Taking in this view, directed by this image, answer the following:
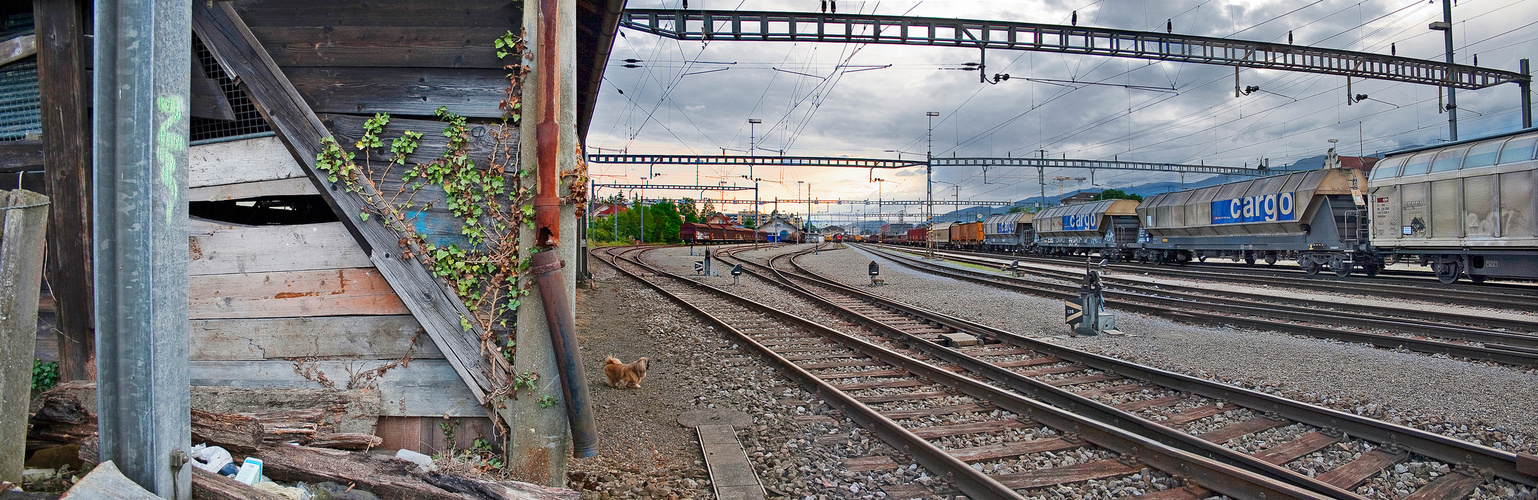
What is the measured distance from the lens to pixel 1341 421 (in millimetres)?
4855

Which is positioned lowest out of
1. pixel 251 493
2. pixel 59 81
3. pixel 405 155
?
pixel 251 493

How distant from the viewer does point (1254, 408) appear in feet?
17.9

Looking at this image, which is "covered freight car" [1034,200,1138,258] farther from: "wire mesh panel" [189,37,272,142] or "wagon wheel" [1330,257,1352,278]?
"wire mesh panel" [189,37,272,142]

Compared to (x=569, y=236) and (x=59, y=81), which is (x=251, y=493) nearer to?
(x=569, y=236)

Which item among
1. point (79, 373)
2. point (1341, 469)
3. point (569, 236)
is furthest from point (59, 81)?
point (1341, 469)

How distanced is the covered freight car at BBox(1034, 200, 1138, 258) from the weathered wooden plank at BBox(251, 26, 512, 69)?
1234 inches

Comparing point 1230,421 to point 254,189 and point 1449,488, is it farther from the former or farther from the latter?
point 254,189

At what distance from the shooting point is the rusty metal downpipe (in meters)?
3.19

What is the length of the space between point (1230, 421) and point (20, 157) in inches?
305

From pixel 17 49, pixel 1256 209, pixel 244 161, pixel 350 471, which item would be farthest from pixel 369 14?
pixel 1256 209

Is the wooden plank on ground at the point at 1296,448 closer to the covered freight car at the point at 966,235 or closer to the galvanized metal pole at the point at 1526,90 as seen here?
the galvanized metal pole at the point at 1526,90

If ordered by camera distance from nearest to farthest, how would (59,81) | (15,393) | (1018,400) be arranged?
(15,393) → (59,81) → (1018,400)

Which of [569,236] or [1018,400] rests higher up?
[569,236]

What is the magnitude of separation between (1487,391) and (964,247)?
162 ft
